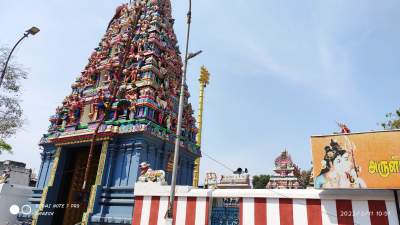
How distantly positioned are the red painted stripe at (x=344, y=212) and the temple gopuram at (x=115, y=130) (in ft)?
34.7

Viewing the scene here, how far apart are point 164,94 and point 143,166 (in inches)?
289

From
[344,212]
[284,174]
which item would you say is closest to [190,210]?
[344,212]

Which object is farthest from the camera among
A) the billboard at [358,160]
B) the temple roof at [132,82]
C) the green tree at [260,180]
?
the green tree at [260,180]

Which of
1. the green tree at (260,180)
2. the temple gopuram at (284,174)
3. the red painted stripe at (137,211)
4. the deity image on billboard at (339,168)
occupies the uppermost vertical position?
the green tree at (260,180)

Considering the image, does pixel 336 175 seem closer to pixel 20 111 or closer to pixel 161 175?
pixel 161 175

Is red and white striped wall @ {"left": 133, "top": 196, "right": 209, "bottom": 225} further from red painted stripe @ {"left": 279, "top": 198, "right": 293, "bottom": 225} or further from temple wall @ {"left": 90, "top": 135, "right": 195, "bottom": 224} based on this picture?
red painted stripe @ {"left": 279, "top": 198, "right": 293, "bottom": 225}

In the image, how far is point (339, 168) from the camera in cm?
1025

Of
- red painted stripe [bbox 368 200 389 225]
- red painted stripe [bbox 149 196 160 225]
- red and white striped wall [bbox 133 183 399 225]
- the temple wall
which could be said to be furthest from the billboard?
the temple wall

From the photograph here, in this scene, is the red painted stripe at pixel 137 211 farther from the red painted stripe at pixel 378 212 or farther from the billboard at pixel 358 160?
the red painted stripe at pixel 378 212

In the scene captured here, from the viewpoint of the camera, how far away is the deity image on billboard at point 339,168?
9938 mm

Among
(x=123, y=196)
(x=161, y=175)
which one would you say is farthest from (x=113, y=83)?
(x=161, y=175)

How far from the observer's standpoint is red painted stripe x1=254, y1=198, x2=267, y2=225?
36.8 ft

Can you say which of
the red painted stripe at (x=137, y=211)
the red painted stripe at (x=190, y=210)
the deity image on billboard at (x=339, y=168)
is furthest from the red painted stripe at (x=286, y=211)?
the red painted stripe at (x=137, y=211)

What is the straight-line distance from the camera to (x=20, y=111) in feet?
53.9
